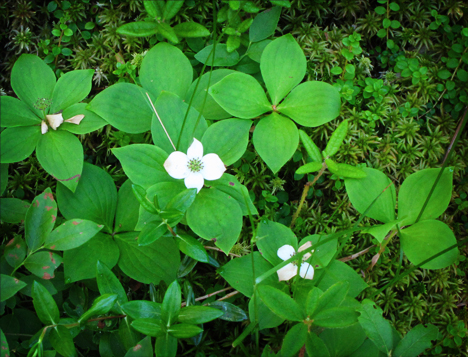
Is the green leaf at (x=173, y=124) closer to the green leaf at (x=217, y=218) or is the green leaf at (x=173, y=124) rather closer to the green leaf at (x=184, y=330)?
the green leaf at (x=217, y=218)

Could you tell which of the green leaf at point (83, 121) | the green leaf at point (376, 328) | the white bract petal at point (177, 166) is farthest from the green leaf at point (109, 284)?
the green leaf at point (376, 328)

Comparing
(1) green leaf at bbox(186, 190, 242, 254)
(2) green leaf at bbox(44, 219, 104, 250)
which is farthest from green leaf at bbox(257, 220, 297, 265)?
(2) green leaf at bbox(44, 219, 104, 250)

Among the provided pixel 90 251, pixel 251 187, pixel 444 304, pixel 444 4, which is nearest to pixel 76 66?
pixel 90 251

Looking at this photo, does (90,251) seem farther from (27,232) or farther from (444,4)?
(444,4)

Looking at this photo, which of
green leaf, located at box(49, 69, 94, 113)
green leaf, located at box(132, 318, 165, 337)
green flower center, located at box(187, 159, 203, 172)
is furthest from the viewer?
green leaf, located at box(49, 69, 94, 113)

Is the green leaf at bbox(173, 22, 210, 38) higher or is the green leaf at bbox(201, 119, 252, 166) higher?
the green leaf at bbox(173, 22, 210, 38)

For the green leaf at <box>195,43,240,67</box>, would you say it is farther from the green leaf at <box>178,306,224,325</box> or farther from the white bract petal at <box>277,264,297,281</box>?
the green leaf at <box>178,306,224,325</box>

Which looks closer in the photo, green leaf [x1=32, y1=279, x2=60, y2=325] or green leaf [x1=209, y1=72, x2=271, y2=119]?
green leaf [x1=32, y1=279, x2=60, y2=325]
